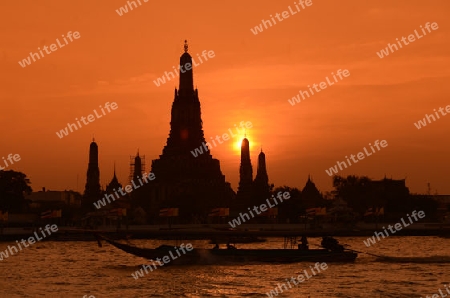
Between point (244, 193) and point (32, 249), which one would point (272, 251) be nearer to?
point (32, 249)

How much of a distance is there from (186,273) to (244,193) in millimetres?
97831

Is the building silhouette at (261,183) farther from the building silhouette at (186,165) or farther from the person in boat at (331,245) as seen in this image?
the person in boat at (331,245)

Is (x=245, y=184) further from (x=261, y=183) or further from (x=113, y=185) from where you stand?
(x=113, y=185)

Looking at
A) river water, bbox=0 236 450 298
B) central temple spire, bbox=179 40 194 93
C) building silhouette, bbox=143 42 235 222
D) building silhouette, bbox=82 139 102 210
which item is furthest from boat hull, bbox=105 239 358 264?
central temple spire, bbox=179 40 194 93

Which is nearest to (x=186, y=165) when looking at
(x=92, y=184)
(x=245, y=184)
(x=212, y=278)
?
(x=245, y=184)

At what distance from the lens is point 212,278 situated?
183 feet

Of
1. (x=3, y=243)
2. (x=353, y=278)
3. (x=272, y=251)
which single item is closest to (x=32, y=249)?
(x=3, y=243)

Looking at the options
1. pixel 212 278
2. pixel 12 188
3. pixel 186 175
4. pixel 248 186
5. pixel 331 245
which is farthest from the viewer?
pixel 248 186

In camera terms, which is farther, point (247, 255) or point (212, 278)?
point (247, 255)

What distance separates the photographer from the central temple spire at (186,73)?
158500mm

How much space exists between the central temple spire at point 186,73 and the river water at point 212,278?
287 ft

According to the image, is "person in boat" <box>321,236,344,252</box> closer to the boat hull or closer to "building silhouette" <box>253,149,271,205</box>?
the boat hull

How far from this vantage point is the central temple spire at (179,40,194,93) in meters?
158

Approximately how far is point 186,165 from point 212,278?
10052 centimetres
